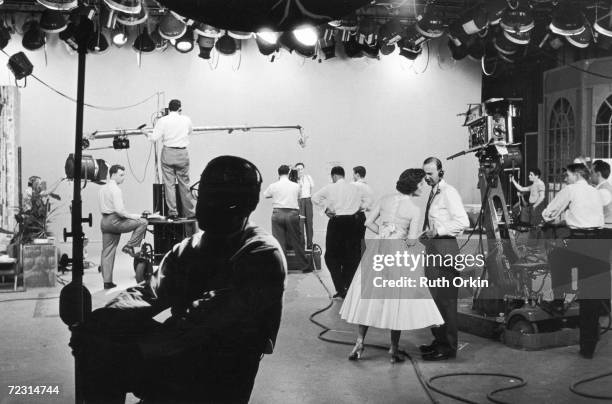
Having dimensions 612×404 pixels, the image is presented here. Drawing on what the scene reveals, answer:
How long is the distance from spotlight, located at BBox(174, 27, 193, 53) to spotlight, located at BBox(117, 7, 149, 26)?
49.7 inches

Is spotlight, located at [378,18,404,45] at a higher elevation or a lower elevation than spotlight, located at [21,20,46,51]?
higher

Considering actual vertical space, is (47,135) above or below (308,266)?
above

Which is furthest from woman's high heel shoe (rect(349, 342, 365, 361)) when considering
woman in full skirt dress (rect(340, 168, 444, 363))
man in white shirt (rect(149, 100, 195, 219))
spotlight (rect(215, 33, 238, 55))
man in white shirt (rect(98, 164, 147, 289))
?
spotlight (rect(215, 33, 238, 55))

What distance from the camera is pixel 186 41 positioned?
31.1 ft

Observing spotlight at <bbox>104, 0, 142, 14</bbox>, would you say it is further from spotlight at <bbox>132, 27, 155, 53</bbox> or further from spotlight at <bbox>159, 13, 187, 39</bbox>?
spotlight at <bbox>132, 27, 155, 53</bbox>

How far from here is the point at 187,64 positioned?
1101 cm

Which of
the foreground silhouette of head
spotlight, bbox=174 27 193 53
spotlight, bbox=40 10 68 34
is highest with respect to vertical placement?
spotlight, bbox=174 27 193 53

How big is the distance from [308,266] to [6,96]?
4.13m

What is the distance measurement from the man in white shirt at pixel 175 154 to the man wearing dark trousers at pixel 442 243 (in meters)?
1.62

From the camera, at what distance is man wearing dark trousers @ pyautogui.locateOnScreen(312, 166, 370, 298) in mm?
7078

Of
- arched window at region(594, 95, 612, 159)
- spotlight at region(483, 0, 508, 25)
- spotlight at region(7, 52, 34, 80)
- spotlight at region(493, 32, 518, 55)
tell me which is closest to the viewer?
spotlight at region(483, 0, 508, 25)

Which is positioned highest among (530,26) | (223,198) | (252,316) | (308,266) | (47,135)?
(530,26)

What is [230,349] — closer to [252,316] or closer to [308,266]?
[252,316]

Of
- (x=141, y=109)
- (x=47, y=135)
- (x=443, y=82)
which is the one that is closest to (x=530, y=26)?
(x=443, y=82)
